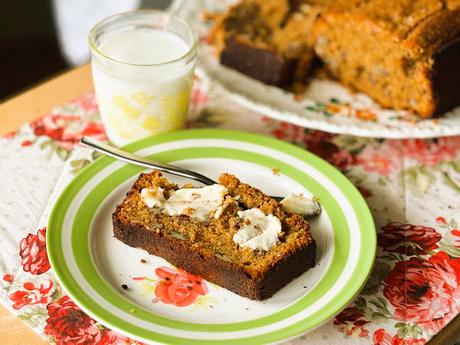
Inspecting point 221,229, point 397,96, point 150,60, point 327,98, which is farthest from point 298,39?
point 221,229

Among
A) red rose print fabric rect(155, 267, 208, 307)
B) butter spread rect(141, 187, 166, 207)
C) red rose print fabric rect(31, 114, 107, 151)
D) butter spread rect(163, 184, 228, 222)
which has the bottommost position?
red rose print fabric rect(31, 114, 107, 151)

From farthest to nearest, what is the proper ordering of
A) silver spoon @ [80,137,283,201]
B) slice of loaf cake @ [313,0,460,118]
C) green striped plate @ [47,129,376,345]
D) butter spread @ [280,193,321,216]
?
slice of loaf cake @ [313,0,460,118] → silver spoon @ [80,137,283,201] → butter spread @ [280,193,321,216] → green striped plate @ [47,129,376,345]

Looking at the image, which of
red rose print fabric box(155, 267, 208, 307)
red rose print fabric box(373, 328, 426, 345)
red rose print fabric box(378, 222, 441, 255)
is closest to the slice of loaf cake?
red rose print fabric box(378, 222, 441, 255)

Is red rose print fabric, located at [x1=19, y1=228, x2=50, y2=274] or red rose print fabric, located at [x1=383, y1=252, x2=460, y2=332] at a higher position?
red rose print fabric, located at [x1=383, y1=252, x2=460, y2=332]

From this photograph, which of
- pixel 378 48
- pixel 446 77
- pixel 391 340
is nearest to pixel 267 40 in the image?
pixel 378 48

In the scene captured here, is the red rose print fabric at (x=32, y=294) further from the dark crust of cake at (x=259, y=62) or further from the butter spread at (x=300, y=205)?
the dark crust of cake at (x=259, y=62)

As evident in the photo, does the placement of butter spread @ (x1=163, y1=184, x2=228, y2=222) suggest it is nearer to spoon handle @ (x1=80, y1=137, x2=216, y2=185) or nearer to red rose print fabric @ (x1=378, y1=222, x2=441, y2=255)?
spoon handle @ (x1=80, y1=137, x2=216, y2=185)
